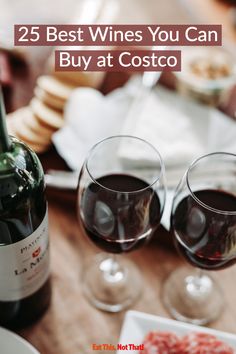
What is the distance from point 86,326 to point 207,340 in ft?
0.54

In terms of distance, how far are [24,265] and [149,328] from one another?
17 centimetres

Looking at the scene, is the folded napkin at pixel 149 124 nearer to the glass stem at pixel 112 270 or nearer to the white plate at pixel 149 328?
the glass stem at pixel 112 270

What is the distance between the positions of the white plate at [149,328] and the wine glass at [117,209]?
9 cm

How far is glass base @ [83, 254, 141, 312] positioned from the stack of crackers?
20 centimetres

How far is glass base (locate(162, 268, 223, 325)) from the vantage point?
2.41 feet

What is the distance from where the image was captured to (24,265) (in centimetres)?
58

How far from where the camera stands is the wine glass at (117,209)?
621mm

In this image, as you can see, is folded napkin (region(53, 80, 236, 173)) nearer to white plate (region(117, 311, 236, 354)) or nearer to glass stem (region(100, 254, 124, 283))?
glass stem (region(100, 254, 124, 283))

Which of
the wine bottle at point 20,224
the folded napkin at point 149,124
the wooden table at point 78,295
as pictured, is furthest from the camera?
the folded napkin at point 149,124

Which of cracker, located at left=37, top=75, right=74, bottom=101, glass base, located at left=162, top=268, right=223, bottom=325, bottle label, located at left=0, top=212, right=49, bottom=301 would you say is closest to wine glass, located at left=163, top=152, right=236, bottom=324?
glass base, located at left=162, top=268, right=223, bottom=325

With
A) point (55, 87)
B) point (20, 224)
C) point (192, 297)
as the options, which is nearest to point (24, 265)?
point (20, 224)

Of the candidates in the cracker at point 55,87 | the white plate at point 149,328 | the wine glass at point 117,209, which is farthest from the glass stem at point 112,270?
the cracker at point 55,87

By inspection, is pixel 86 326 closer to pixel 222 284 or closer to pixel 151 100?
pixel 222 284

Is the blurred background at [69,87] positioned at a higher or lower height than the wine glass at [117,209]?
higher
